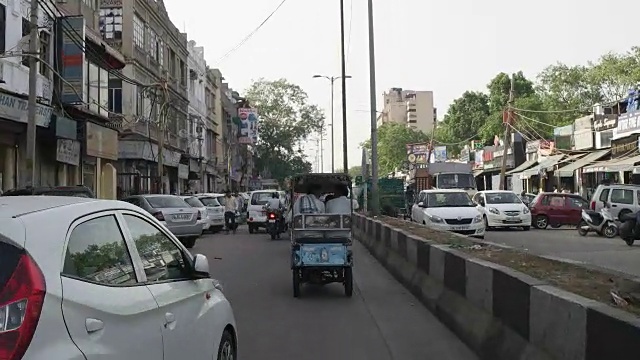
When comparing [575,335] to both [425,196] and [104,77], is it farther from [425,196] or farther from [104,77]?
[104,77]

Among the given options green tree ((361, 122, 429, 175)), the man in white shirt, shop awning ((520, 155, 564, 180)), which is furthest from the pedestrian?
green tree ((361, 122, 429, 175))

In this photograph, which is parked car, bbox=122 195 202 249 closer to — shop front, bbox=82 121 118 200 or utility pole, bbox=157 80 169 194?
shop front, bbox=82 121 118 200

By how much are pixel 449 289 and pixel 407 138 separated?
10576 cm

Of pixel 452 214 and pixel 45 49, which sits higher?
pixel 45 49

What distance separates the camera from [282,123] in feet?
261

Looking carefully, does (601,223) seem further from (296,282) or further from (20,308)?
(20,308)

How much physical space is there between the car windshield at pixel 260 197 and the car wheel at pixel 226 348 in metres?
22.2

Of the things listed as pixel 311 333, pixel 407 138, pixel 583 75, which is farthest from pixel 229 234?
pixel 407 138

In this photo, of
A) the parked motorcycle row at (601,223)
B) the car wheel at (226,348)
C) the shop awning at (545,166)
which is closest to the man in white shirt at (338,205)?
the car wheel at (226,348)

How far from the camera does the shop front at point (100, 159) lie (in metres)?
25.9

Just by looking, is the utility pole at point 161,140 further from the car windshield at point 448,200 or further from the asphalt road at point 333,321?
the asphalt road at point 333,321

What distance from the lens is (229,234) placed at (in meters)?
27.8

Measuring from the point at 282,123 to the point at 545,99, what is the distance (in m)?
29.4

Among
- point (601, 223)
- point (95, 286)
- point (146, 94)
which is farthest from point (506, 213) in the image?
point (95, 286)
